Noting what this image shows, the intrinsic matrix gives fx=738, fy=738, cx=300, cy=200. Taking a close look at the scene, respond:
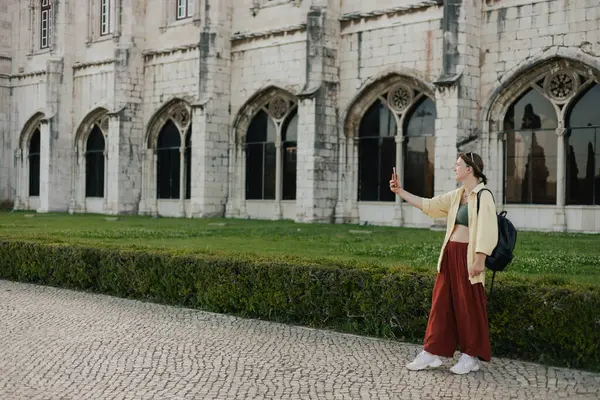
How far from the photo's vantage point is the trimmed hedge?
6.50 meters

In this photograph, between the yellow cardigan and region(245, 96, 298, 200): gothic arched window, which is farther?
region(245, 96, 298, 200): gothic arched window

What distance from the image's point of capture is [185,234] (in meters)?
17.7

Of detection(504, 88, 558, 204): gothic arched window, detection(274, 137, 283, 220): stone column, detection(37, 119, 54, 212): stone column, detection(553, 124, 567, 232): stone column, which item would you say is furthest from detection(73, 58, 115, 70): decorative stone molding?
detection(553, 124, 567, 232): stone column

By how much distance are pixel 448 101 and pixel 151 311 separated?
1190 cm

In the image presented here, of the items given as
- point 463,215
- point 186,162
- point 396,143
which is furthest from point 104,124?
point 463,215

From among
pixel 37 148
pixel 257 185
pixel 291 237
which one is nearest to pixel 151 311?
pixel 291 237

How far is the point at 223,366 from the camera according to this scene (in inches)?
263

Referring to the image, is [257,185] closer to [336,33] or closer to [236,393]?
[336,33]

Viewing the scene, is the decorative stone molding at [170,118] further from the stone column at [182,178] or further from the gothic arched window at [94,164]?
the gothic arched window at [94,164]

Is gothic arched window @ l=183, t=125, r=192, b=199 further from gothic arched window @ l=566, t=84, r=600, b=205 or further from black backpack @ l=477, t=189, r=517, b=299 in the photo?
black backpack @ l=477, t=189, r=517, b=299

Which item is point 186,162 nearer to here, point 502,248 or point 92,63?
point 92,63

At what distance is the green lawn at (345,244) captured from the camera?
10.9 meters

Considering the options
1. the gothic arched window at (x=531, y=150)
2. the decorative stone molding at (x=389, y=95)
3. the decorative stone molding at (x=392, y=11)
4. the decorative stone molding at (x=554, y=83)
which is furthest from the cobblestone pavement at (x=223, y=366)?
the decorative stone molding at (x=392, y=11)

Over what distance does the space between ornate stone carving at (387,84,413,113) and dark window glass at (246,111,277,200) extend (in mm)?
5021
